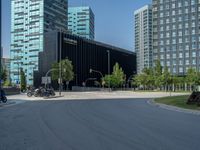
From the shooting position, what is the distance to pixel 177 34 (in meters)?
130

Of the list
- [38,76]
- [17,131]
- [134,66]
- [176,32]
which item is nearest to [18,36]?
[38,76]

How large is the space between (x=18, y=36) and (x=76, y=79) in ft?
193

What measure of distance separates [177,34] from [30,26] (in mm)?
72530

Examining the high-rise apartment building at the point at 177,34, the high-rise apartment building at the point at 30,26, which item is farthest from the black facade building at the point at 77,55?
the high-rise apartment building at the point at 30,26

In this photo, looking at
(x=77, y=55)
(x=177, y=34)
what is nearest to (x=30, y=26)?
(x=77, y=55)

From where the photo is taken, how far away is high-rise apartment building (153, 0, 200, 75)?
417 feet

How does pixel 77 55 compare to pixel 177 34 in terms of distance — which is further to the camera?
pixel 177 34

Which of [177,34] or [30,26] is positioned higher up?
[30,26]

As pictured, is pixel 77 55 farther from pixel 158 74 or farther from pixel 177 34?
pixel 177 34

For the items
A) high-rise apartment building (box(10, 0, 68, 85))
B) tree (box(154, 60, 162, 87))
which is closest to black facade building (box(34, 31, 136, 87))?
tree (box(154, 60, 162, 87))

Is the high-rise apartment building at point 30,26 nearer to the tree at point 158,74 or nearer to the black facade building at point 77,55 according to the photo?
the black facade building at point 77,55

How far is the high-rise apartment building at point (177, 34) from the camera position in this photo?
417 feet

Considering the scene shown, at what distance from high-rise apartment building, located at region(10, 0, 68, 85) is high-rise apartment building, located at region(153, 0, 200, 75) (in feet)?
155

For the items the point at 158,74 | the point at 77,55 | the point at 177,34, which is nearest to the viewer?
the point at 158,74
